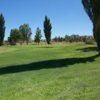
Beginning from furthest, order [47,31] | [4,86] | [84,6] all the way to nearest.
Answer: [47,31] < [84,6] < [4,86]

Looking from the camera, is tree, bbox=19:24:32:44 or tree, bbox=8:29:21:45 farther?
tree, bbox=19:24:32:44

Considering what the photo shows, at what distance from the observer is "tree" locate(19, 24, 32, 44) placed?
121 metres

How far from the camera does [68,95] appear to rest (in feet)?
39.4

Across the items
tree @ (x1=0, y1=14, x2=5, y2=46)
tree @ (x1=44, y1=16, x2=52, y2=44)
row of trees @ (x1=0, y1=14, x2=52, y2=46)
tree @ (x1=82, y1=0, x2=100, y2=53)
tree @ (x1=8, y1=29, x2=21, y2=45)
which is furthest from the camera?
tree @ (x1=8, y1=29, x2=21, y2=45)

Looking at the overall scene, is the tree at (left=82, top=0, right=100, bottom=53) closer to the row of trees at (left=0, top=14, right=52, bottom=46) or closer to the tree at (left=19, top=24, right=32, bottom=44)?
the row of trees at (left=0, top=14, right=52, bottom=46)

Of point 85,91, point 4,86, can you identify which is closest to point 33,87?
point 4,86

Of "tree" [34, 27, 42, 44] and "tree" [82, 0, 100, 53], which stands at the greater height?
"tree" [82, 0, 100, 53]

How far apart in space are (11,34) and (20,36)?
13.4ft

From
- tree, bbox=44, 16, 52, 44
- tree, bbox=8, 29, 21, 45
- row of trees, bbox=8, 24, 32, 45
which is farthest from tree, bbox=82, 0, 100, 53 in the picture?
tree, bbox=8, 29, 21, 45

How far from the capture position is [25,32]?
403 feet

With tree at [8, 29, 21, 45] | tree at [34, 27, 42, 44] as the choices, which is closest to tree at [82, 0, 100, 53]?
tree at [8, 29, 21, 45]

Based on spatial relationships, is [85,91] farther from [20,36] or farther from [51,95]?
[20,36]

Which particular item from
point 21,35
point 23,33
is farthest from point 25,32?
point 21,35

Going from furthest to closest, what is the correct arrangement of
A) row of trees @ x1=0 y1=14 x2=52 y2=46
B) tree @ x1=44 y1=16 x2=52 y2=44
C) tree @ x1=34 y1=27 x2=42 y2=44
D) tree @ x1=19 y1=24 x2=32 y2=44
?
1. tree @ x1=19 y1=24 x2=32 y2=44
2. tree @ x1=34 y1=27 x2=42 y2=44
3. tree @ x1=44 y1=16 x2=52 y2=44
4. row of trees @ x1=0 y1=14 x2=52 y2=46
